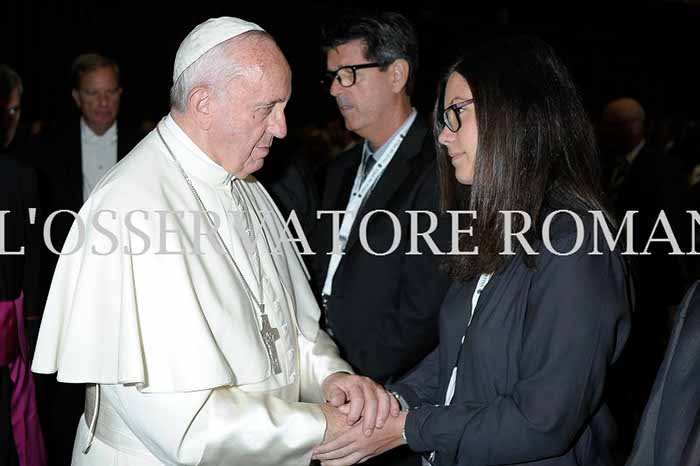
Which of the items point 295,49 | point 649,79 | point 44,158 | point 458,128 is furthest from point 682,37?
point 458,128

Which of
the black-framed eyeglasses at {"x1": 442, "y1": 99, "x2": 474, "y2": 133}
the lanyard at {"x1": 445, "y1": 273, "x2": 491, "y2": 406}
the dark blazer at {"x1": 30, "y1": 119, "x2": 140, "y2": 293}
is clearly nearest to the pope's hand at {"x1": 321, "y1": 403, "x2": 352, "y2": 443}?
the lanyard at {"x1": 445, "y1": 273, "x2": 491, "y2": 406}

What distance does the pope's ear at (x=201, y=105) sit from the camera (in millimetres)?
2299

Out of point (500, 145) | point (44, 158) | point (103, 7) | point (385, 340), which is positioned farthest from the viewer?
point (103, 7)

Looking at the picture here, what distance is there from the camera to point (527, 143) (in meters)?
2.11

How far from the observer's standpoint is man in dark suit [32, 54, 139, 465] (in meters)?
4.64

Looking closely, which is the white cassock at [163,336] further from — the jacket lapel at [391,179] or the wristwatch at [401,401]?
the jacket lapel at [391,179]

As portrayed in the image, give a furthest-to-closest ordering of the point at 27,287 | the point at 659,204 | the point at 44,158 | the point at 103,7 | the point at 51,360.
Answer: the point at 103,7, the point at 659,204, the point at 44,158, the point at 27,287, the point at 51,360

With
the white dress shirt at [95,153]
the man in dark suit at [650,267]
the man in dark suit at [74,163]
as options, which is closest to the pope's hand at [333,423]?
the man in dark suit at [74,163]

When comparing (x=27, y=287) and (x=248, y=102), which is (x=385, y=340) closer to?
(x=248, y=102)

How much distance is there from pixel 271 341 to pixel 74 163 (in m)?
2.99

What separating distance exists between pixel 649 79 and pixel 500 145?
15.9 meters

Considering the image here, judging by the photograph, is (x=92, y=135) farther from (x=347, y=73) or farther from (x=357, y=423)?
(x=357, y=423)

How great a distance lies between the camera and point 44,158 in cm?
496

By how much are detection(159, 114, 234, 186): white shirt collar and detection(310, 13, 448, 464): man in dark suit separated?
1.08 meters
